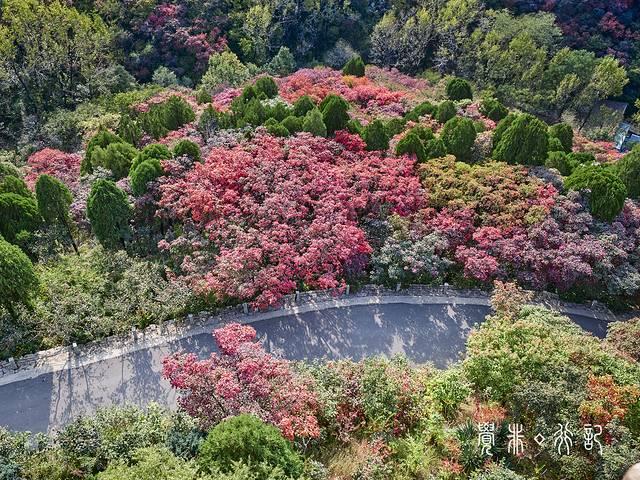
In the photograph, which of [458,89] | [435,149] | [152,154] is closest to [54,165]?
[152,154]

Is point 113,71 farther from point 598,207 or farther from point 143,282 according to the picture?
point 598,207

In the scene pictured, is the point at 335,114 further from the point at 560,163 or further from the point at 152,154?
the point at 560,163

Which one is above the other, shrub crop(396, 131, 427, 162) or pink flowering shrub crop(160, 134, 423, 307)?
shrub crop(396, 131, 427, 162)

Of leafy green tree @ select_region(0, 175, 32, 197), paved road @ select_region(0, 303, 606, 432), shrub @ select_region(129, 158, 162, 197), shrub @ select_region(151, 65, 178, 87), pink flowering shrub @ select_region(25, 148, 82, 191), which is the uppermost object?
shrub @ select_region(129, 158, 162, 197)

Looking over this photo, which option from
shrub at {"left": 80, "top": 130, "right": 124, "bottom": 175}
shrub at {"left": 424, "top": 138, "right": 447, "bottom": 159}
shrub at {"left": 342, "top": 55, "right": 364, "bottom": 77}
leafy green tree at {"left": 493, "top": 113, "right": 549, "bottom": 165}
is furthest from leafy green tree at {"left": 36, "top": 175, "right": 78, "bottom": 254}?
shrub at {"left": 342, "top": 55, "right": 364, "bottom": 77}

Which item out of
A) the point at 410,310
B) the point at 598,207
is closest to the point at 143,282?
the point at 410,310

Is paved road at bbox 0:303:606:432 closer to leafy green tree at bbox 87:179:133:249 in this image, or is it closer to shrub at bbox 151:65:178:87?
leafy green tree at bbox 87:179:133:249
